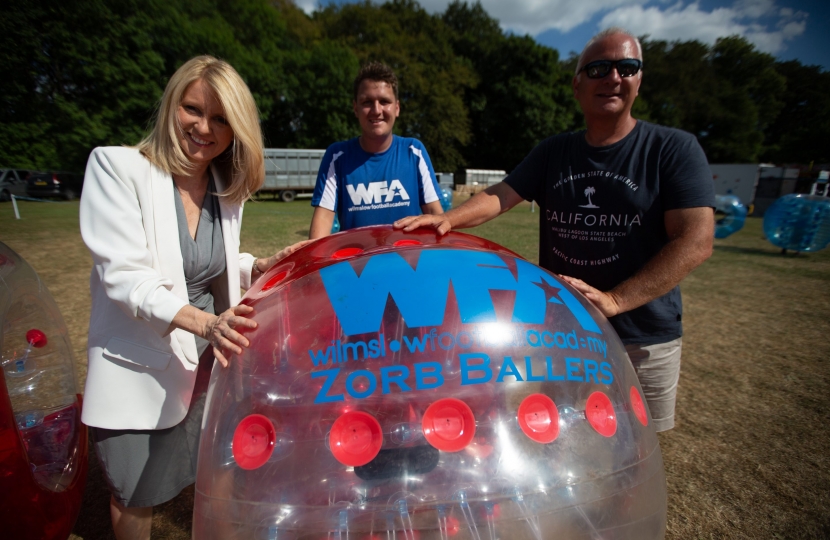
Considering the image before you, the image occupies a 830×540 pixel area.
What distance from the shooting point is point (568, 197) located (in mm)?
2418

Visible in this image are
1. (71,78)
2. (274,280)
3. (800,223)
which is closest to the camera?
(274,280)

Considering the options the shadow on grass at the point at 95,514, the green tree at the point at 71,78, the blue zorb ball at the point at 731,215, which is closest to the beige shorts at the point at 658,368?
the shadow on grass at the point at 95,514

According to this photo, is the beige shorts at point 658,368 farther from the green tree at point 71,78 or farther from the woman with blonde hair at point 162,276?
the green tree at point 71,78

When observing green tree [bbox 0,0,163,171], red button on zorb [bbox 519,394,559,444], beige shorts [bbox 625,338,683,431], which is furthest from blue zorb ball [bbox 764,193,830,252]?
green tree [bbox 0,0,163,171]

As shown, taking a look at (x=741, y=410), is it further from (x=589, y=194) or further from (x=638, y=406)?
(x=638, y=406)

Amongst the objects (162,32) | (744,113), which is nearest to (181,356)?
(162,32)

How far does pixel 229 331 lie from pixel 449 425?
2.47ft

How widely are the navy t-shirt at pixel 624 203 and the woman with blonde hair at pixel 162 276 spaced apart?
160 centimetres

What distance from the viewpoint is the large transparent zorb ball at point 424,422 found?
1178mm

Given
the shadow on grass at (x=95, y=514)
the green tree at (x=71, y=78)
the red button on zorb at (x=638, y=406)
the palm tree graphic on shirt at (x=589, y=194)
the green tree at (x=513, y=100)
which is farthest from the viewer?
the green tree at (x=513, y=100)

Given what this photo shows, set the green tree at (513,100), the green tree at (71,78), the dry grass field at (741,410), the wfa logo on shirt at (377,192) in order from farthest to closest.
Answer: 1. the green tree at (513,100)
2. the green tree at (71,78)
3. the wfa logo on shirt at (377,192)
4. the dry grass field at (741,410)

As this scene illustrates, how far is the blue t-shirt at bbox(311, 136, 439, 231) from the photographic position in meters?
3.41

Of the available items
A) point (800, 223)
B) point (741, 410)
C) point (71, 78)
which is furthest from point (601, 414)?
point (71, 78)

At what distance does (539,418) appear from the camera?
51.3 inches
